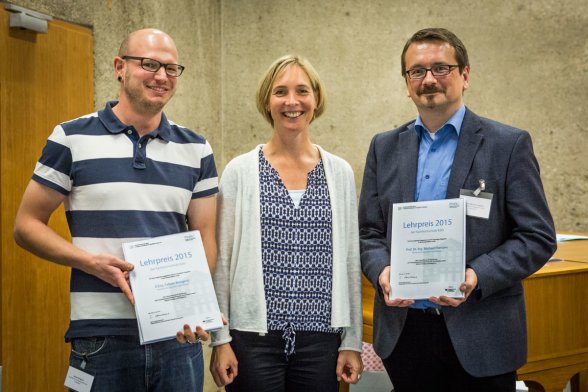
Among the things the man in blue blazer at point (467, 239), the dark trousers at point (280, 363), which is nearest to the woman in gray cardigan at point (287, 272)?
the dark trousers at point (280, 363)

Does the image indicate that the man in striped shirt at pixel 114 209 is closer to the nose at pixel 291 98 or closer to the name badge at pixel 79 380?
the name badge at pixel 79 380

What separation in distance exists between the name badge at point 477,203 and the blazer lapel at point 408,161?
0.18 meters

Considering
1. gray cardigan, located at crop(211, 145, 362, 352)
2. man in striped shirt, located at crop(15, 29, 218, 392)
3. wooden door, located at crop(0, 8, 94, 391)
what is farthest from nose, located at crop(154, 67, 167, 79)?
wooden door, located at crop(0, 8, 94, 391)

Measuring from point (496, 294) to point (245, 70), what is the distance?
13.1 ft

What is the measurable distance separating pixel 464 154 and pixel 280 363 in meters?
0.98

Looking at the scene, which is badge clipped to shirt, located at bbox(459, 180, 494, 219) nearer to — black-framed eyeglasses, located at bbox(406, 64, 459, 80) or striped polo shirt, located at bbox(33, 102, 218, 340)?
black-framed eyeglasses, located at bbox(406, 64, 459, 80)

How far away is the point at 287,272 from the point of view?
2.22 metres

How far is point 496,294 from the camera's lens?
205 centimetres

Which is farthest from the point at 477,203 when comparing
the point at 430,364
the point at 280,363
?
the point at 280,363

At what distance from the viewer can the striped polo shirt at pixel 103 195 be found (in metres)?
1.89

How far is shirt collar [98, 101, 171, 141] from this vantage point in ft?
6.45

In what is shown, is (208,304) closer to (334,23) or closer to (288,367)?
(288,367)

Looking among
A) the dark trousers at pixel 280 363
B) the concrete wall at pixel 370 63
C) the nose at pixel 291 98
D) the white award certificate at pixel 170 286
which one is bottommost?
the dark trousers at pixel 280 363

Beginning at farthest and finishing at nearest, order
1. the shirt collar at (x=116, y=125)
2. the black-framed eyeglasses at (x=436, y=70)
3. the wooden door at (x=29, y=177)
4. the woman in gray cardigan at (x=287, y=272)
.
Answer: the wooden door at (x=29, y=177), the woman in gray cardigan at (x=287, y=272), the black-framed eyeglasses at (x=436, y=70), the shirt collar at (x=116, y=125)
